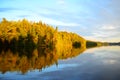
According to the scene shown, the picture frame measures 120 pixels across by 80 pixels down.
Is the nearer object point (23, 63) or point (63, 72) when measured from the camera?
point (63, 72)

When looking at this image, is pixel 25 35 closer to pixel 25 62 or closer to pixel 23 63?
pixel 25 62

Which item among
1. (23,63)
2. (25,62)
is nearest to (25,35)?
(25,62)

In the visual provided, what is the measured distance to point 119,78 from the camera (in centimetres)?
2589

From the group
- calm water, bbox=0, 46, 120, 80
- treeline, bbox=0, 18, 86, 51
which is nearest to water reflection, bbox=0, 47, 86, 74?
calm water, bbox=0, 46, 120, 80

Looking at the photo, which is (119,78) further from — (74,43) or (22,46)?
(74,43)

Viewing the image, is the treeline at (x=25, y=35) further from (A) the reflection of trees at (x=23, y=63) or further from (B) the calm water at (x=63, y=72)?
(B) the calm water at (x=63, y=72)

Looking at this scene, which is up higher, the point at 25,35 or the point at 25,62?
the point at 25,35

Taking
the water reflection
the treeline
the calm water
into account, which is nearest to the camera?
the calm water

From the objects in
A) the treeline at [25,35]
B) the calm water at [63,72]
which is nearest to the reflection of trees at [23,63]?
the calm water at [63,72]

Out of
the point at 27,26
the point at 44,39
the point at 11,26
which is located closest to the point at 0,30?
the point at 11,26

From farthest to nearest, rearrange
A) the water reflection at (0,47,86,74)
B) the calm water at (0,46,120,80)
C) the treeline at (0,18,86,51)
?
1. the treeline at (0,18,86,51)
2. the water reflection at (0,47,86,74)
3. the calm water at (0,46,120,80)

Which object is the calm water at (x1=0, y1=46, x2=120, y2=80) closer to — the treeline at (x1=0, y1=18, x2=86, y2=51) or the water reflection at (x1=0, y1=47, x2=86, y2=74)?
the water reflection at (x1=0, y1=47, x2=86, y2=74)

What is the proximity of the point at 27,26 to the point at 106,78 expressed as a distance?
7968cm

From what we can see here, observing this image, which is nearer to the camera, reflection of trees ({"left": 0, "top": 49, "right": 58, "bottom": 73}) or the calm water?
the calm water
